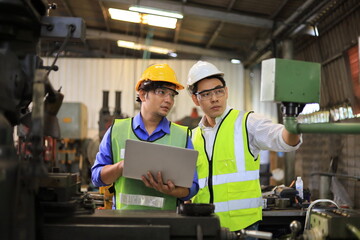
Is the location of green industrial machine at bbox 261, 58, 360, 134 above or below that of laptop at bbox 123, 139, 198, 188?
above

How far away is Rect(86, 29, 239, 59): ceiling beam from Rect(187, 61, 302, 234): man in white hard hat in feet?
21.4

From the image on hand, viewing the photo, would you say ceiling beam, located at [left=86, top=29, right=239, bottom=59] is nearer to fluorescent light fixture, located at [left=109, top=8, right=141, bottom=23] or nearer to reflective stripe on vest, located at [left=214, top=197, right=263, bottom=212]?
fluorescent light fixture, located at [left=109, top=8, right=141, bottom=23]

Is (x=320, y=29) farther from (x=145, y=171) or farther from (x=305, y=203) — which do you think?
(x=145, y=171)

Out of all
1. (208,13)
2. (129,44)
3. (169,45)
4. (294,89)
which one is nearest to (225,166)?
(294,89)

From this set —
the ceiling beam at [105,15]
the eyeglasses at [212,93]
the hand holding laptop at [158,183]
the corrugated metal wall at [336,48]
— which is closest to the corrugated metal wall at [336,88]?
the corrugated metal wall at [336,48]

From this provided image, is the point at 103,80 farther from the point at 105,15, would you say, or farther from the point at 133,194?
the point at 133,194

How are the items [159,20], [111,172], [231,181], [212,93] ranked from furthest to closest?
[159,20]
[212,93]
[231,181]
[111,172]

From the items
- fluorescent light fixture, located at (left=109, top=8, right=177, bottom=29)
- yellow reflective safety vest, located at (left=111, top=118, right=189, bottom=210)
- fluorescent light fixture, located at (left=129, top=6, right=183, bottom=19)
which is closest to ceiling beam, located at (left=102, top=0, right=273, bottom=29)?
fluorescent light fixture, located at (left=129, top=6, right=183, bottom=19)

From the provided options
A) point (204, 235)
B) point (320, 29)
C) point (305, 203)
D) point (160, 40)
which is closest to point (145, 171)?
point (204, 235)

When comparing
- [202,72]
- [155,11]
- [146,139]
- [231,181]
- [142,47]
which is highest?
[142,47]

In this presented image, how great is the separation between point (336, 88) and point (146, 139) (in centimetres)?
414

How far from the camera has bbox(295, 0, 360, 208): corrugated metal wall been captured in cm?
486

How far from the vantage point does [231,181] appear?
87.5 inches

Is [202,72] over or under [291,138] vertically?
over
